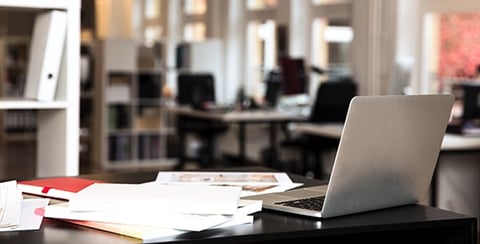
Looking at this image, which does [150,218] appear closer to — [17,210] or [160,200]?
[160,200]

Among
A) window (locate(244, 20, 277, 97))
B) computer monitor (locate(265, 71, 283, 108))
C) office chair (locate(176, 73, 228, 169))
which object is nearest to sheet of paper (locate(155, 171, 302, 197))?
computer monitor (locate(265, 71, 283, 108))

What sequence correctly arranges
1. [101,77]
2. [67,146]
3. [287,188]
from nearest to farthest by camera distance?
1. [287,188]
2. [67,146]
3. [101,77]

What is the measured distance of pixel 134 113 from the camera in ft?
29.8

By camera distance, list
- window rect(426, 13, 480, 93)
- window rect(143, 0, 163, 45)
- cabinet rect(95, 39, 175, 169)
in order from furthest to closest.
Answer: window rect(143, 0, 163, 45), cabinet rect(95, 39, 175, 169), window rect(426, 13, 480, 93)

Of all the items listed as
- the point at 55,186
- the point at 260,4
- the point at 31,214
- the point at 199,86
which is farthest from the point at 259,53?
the point at 31,214

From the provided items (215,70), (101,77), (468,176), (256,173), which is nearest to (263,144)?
(215,70)

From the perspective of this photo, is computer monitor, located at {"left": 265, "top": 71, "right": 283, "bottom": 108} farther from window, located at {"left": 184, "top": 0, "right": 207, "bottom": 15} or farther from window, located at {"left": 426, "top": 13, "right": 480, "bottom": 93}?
window, located at {"left": 184, "top": 0, "right": 207, "bottom": 15}

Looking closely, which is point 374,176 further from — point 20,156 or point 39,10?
point 20,156

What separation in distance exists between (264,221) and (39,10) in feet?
5.15

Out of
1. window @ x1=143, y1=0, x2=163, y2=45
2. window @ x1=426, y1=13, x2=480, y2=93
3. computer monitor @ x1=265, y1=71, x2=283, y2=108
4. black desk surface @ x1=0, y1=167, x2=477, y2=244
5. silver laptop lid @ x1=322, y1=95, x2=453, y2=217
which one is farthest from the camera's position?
window @ x1=143, y1=0, x2=163, y2=45

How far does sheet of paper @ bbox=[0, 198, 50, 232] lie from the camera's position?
141cm

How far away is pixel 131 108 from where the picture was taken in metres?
9.05

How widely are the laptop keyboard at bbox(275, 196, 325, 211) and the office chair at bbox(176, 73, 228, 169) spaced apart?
6243 millimetres

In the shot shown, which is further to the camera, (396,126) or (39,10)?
(39,10)
